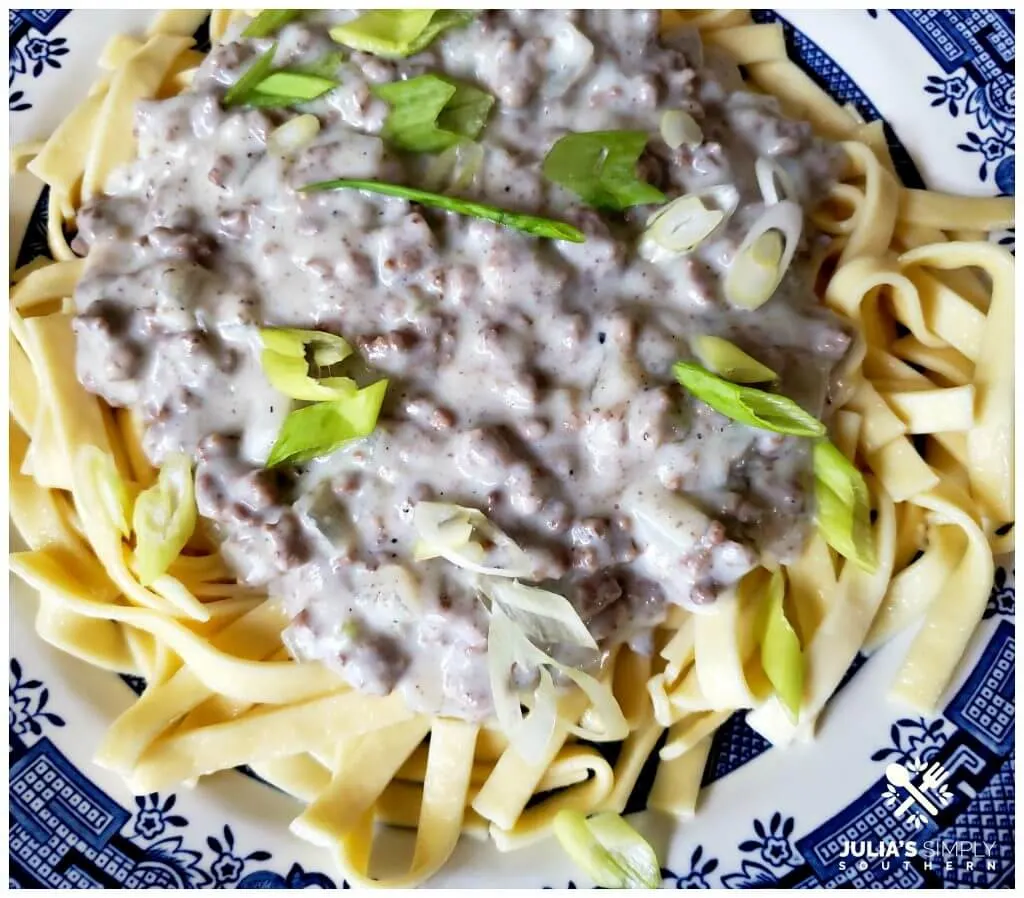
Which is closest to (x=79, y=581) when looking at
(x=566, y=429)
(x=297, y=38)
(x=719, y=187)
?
(x=566, y=429)

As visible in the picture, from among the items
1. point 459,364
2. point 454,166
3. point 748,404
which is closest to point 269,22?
point 454,166

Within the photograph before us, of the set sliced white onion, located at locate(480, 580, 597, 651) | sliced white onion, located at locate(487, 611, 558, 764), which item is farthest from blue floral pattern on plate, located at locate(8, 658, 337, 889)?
sliced white onion, located at locate(480, 580, 597, 651)

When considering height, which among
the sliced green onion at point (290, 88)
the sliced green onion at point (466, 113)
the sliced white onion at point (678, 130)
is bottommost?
the sliced white onion at point (678, 130)

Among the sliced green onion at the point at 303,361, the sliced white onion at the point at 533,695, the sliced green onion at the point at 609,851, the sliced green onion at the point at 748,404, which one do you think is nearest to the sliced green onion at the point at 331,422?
the sliced green onion at the point at 303,361

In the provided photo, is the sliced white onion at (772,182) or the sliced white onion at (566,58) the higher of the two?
the sliced white onion at (566,58)

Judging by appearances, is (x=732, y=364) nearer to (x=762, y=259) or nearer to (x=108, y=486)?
A: (x=762, y=259)

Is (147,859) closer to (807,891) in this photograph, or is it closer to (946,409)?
(807,891)

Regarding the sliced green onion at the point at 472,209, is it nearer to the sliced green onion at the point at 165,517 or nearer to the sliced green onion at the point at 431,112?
the sliced green onion at the point at 431,112

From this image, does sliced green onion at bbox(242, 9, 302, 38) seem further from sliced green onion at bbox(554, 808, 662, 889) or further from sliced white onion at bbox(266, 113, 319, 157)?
sliced green onion at bbox(554, 808, 662, 889)
